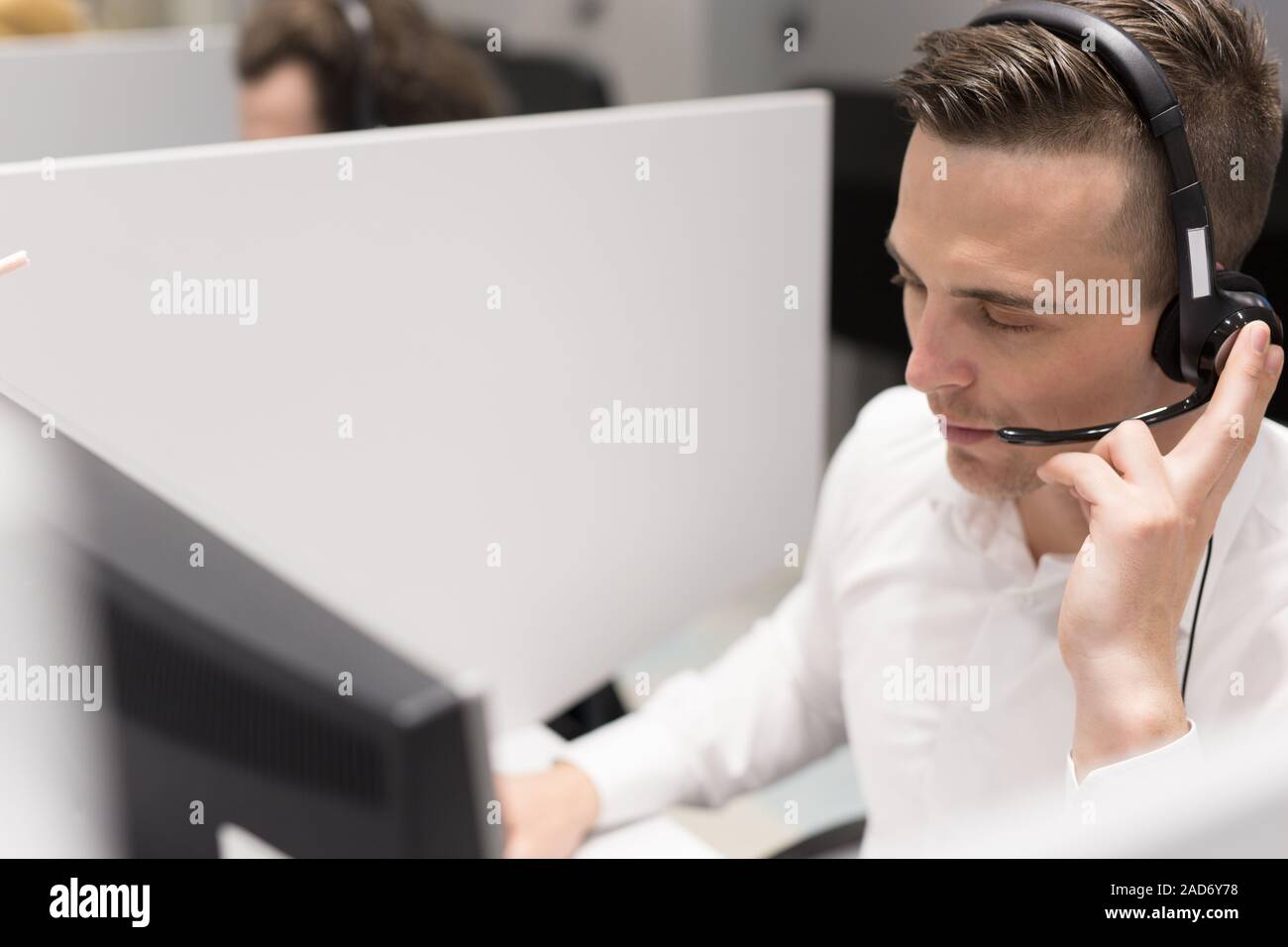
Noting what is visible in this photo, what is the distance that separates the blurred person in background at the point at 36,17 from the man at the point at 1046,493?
4.90 ft

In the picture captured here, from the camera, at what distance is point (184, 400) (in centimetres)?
75

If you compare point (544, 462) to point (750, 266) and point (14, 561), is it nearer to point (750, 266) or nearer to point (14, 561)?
point (750, 266)

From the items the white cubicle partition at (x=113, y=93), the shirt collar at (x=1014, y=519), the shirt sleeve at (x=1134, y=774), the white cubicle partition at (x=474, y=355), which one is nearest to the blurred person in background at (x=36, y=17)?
the white cubicle partition at (x=113, y=93)

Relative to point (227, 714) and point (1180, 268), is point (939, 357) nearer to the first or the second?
point (1180, 268)

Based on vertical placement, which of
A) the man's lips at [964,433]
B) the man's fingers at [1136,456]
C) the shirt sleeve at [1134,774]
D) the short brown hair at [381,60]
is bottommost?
the shirt sleeve at [1134,774]

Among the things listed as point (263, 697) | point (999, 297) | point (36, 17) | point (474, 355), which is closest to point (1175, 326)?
point (999, 297)

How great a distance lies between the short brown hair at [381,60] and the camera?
1.65 metres

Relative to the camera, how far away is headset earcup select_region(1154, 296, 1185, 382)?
2.51 feet

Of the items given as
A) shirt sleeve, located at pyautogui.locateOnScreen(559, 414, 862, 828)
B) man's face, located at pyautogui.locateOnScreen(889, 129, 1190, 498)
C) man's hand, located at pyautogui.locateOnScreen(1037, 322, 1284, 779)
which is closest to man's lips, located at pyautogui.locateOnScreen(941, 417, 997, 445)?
man's face, located at pyautogui.locateOnScreen(889, 129, 1190, 498)

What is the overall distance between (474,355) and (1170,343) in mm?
470

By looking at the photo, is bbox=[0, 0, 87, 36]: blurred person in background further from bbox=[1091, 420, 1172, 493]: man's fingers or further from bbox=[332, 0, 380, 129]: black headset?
bbox=[1091, 420, 1172, 493]: man's fingers

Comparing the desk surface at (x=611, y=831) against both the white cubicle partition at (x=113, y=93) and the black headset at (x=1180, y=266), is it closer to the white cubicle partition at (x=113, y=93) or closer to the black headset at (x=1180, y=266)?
the black headset at (x=1180, y=266)
